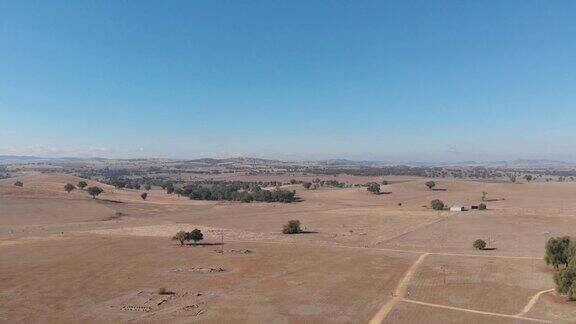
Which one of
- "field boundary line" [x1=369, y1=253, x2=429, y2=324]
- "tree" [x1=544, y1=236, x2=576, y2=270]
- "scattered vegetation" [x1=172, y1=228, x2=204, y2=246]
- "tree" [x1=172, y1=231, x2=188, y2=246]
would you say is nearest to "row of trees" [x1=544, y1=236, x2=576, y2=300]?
"tree" [x1=544, y1=236, x2=576, y2=270]

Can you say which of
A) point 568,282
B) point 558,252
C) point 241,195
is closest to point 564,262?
point 558,252

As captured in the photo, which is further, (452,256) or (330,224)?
(330,224)

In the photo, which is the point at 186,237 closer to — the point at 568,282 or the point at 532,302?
the point at 532,302

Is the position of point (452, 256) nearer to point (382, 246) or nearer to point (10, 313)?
point (382, 246)

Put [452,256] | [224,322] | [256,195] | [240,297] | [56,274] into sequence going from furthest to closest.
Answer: [256,195] → [452,256] → [56,274] → [240,297] → [224,322]

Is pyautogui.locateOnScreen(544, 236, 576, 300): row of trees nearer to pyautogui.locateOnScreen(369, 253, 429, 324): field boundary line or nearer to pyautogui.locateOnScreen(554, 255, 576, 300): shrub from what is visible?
pyautogui.locateOnScreen(554, 255, 576, 300): shrub

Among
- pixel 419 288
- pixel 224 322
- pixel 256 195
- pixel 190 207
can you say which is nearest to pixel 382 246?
pixel 419 288
